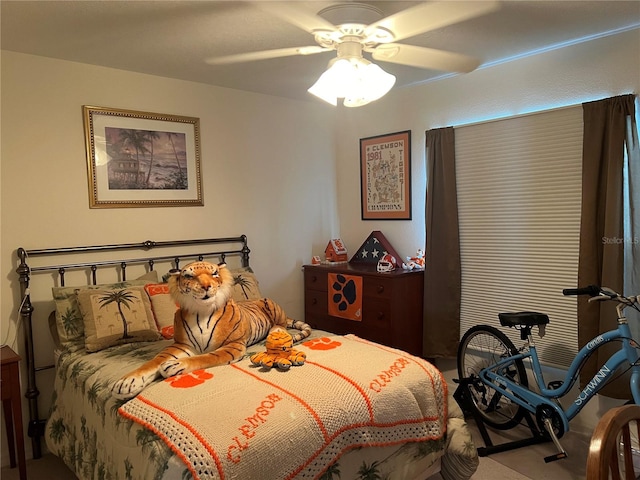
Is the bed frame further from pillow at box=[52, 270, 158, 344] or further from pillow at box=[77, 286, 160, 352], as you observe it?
pillow at box=[77, 286, 160, 352]

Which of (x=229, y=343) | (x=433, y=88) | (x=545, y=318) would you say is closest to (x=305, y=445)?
(x=229, y=343)

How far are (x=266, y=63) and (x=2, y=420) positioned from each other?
2.71 metres

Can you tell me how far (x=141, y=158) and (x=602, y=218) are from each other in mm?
2946

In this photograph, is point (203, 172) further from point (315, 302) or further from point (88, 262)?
point (315, 302)

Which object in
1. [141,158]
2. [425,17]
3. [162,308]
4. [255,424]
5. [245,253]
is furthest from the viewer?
[245,253]

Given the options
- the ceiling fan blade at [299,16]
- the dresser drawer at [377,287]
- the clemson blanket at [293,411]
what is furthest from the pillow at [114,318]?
the ceiling fan blade at [299,16]

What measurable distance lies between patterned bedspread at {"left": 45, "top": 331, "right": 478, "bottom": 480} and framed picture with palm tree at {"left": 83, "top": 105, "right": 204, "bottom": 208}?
107 centimetres

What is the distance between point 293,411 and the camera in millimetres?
1771

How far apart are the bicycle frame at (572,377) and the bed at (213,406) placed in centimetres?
65

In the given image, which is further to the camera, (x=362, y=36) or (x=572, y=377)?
(x=572, y=377)

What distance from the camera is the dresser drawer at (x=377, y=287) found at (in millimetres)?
3383

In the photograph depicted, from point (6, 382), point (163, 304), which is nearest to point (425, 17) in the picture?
point (163, 304)

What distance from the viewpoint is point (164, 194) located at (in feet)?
10.9

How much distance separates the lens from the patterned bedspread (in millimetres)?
1648
